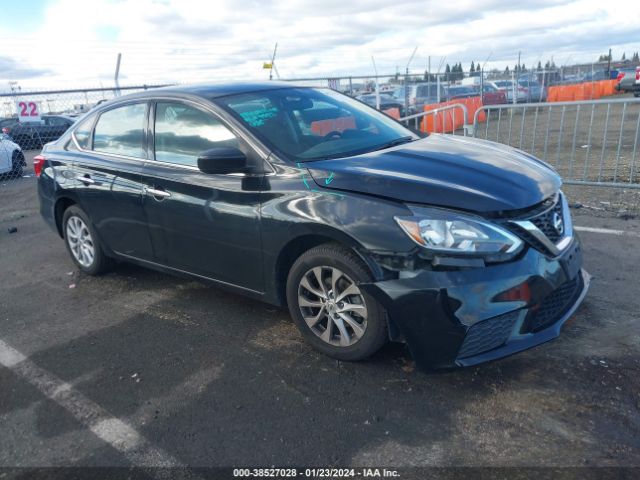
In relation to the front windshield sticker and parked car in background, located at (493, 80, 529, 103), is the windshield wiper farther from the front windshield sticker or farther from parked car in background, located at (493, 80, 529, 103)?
parked car in background, located at (493, 80, 529, 103)

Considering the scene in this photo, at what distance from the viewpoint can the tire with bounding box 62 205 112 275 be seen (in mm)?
5105

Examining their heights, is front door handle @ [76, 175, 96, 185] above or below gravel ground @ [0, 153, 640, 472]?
above

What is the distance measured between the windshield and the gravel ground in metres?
1.31

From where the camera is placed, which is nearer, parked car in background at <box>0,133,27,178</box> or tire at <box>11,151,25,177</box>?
parked car in background at <box>0,133,27,178</box>

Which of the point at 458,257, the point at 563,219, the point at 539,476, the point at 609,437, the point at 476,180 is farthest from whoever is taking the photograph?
the point at 563,219

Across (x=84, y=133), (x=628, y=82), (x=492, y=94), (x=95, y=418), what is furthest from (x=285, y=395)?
(x=628, y=82)

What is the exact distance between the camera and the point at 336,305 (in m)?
3.30

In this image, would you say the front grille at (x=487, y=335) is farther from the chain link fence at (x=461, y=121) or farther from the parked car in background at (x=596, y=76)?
the parked car in background at (x=596, y=76)

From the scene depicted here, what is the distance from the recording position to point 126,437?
9.32ft

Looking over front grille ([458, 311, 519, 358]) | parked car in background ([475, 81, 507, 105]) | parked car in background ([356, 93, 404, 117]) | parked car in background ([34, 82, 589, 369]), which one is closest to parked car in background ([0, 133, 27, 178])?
parked car in background ([34, 82, 589, 369])

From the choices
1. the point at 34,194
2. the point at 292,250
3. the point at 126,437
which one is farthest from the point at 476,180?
the point at 34,194

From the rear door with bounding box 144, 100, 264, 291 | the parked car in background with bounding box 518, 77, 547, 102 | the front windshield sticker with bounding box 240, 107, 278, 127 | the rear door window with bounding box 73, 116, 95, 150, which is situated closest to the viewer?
the rear door with bounding box 144, 100, 264, 291

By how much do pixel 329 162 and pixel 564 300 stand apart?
1603 mm

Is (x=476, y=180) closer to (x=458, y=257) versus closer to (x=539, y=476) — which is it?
(x=458, y=257)
